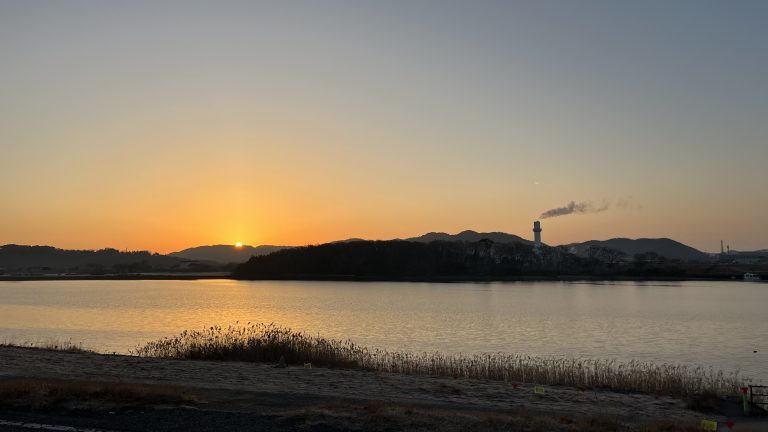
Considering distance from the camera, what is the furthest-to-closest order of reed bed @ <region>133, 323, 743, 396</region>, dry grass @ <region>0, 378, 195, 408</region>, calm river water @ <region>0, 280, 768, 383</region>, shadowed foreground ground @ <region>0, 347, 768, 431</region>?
calm river water @ <region>0, 280, 768, 383</region> < reed bed @ <region>133, 323, 743, 396</region> < dry grass @ <region>0, 378, 195, 408</region> < shadowed foreground ground @ <region>0, 347, 768, 431</region>

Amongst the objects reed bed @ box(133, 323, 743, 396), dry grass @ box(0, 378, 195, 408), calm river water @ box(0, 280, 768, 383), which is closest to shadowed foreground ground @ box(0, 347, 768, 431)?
dry grass @ box(0, 378, 195, 408)

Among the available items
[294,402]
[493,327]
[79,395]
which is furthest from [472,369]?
[493,327]

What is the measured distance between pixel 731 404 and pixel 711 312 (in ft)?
193

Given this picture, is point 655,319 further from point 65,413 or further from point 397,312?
point 65,413

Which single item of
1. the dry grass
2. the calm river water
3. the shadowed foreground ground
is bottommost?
the calm river water

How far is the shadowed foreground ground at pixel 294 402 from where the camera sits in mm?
13508

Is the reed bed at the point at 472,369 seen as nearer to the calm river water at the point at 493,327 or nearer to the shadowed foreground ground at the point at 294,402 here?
the shadowed foreground ground at the point at 294,402

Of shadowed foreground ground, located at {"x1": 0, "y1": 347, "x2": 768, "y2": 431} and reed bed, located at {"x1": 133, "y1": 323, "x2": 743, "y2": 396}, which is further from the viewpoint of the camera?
reed bed, located at {"x1": 133, "y1": 323, "x2": 743, "y2": 396}

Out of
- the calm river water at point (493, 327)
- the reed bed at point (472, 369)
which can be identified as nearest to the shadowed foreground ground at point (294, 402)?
the reed bed at point (472, 369)

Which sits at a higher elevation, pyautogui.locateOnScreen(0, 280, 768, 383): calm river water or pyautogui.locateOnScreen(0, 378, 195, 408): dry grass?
pyautogui.locateOnScreen(0, 378, 195, 408): dry grass

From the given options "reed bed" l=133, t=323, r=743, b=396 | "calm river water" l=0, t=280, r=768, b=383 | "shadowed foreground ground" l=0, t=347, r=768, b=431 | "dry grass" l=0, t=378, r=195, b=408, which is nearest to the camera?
"shadowed foreground ground" l=0, t=347, r=768, b=431

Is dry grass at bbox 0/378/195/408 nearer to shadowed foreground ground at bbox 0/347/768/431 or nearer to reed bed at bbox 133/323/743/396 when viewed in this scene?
shadowed foreground ground at bbox 0/347/768/431

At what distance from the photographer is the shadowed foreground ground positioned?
13508mm

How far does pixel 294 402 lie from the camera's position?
16422 mm
